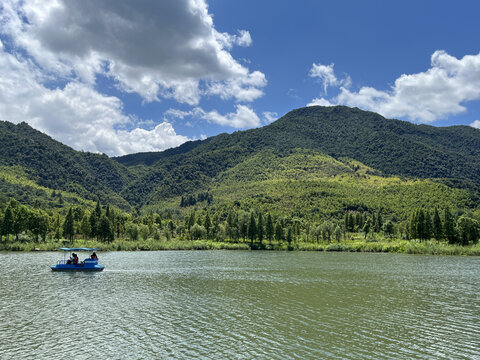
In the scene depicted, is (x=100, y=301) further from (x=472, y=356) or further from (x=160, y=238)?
(x=160, y=238)

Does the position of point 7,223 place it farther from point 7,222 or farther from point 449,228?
point 449,228

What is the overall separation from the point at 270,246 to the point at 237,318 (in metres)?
127

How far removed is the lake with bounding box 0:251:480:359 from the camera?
2550cm

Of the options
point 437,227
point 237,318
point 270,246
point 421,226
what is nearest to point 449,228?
point 437,227

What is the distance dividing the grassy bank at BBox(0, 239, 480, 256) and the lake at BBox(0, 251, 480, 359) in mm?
69237

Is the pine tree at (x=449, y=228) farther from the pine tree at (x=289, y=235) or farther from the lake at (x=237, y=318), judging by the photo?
the lake at (x=237, y=318)

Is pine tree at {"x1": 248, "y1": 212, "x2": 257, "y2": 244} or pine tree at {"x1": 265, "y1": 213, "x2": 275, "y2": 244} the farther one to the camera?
pine tree at {"x1": 265, "y1": 213, "x2": 275, "y2": 244}

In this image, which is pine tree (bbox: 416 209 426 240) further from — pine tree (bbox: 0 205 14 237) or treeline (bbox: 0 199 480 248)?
pine tree (bbox: 0 205 14 237)

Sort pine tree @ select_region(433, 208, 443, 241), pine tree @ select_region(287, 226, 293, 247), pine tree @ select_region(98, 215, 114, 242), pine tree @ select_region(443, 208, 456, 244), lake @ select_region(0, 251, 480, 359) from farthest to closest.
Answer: pine tree @ select_region(287, 226, 293, 247) < pine tree @ select_region(98, 215, 114, 242) < pine tree @ select_region(433, 208, 443, 241) < pine tree @ select_region(443, 208, 456, 244) < lake @ select_region(0, 251, 480, 359)

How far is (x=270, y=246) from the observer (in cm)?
15962

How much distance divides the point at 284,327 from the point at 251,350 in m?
6.93

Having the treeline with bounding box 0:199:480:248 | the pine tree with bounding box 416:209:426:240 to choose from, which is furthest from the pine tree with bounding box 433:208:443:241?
the pine tree with bounding box 416:209:426:240

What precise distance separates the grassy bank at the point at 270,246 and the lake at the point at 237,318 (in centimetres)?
6924

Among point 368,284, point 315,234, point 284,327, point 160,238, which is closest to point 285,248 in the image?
point 315,234
